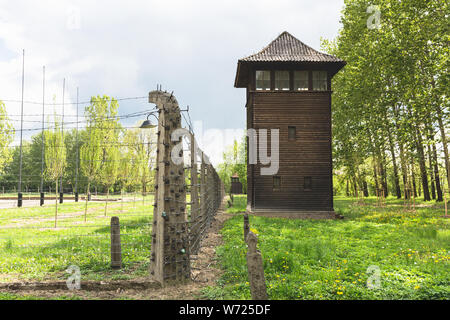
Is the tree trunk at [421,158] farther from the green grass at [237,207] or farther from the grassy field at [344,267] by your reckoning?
the green grass at [237,207]

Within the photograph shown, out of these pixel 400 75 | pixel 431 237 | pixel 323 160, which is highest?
pixel 400 75

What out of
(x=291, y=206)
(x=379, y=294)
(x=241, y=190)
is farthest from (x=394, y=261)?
(x=241, y=190)

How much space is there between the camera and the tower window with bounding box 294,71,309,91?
19516 mm

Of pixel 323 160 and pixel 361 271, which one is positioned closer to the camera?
pixel 361 271

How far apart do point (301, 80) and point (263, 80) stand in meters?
2.29

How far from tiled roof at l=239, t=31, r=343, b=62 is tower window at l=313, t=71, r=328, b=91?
1013 mm

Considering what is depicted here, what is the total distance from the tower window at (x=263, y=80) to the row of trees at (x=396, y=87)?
25.1 ft

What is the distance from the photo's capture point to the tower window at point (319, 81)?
19.6m

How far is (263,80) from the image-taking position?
19.6 meters

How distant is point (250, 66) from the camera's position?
1958 cm

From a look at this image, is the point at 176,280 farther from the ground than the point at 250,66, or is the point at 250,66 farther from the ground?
the point at 250,66

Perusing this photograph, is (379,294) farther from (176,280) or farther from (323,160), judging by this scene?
(323,160)

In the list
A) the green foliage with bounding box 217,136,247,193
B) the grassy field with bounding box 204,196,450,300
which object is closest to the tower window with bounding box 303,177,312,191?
the grassy field with bounding box 204,196,450,300
